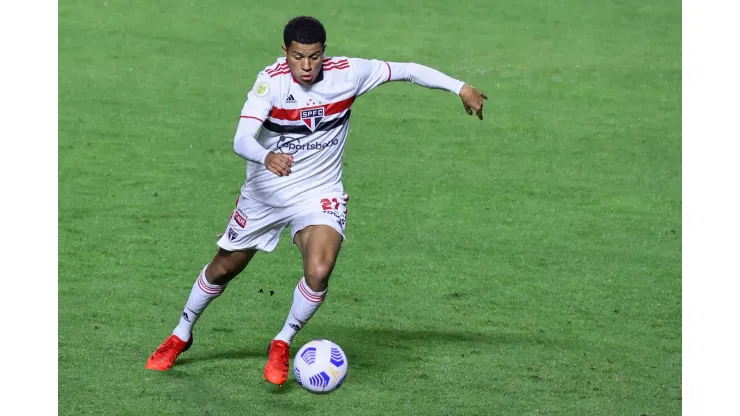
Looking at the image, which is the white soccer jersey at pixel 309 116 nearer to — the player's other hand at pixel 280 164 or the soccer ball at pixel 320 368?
the player's other hand at pixel 280 164

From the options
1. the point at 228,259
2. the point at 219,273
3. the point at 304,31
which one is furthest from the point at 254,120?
the point at 219,273

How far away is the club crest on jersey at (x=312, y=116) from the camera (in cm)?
721

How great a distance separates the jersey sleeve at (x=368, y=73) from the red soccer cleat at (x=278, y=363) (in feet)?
5.22

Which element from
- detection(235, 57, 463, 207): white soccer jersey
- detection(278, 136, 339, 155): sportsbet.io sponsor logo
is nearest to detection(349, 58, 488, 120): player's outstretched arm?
detection(235, 57, 463, 207): white soccer jersey

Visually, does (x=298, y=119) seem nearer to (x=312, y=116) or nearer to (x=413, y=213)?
(x=312, y=116)

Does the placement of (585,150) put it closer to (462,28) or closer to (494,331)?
(462,28)

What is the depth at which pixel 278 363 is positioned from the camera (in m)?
7.34

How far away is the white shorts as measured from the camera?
23.9ft

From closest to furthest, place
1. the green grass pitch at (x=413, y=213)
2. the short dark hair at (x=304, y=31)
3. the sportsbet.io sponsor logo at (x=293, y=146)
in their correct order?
the short dark hair at (x=304, y=31) < the sportsbet.io sponsor logo at (x=293, y=146) < the green grass pitch at (x=413, y=213)

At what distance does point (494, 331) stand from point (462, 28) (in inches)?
336

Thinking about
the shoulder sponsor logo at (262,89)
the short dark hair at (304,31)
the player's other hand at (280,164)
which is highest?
the short dark hair at (304,31)

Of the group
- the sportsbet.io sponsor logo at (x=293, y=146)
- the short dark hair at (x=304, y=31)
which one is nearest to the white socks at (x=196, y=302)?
the sportsbet.io sponsor logo at (x=293, y=146)

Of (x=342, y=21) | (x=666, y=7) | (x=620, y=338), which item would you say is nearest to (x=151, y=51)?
(x=342, y=21)

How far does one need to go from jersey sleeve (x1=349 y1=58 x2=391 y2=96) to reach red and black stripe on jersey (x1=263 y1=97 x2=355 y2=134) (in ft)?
0.40
